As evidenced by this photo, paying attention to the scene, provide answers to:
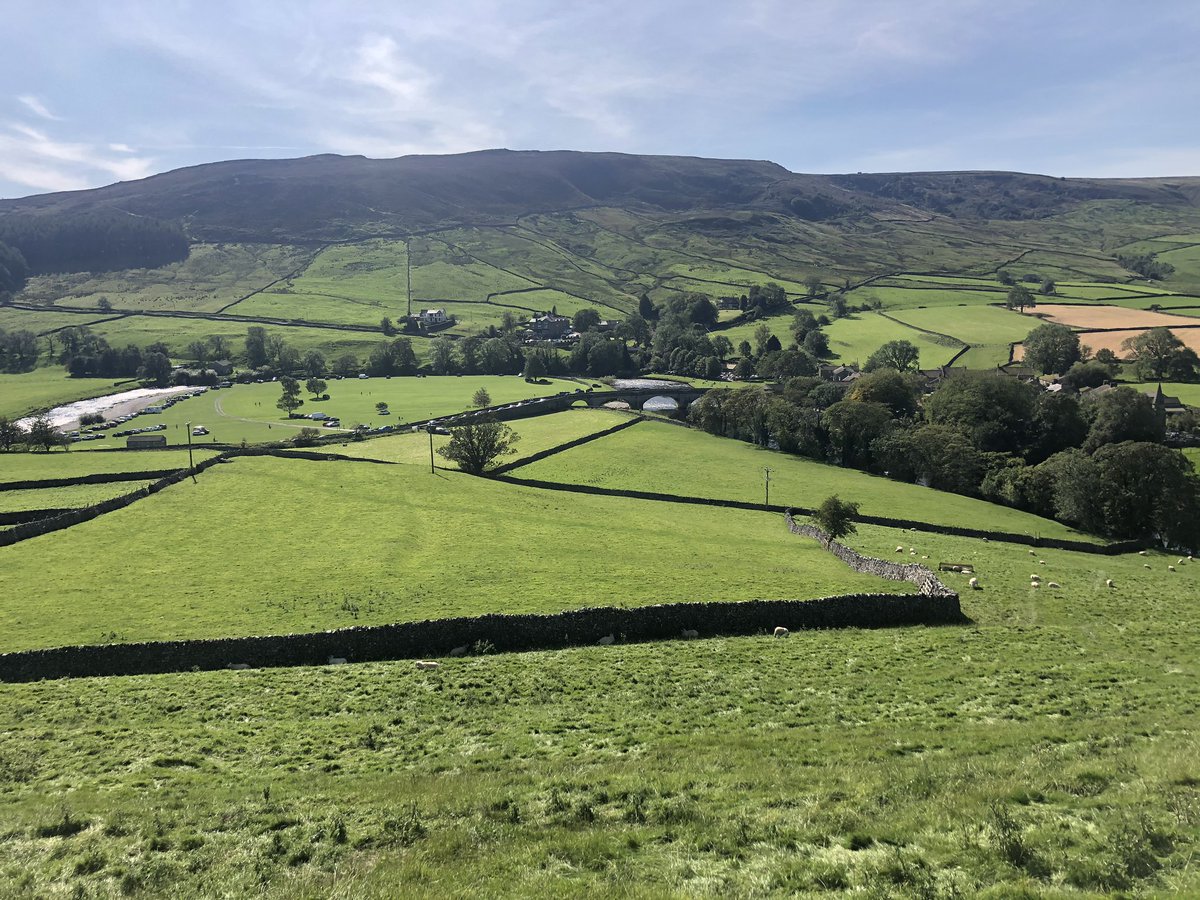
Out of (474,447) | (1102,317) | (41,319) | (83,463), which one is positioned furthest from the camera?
(41,319)

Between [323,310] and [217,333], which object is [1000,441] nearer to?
[217,333]

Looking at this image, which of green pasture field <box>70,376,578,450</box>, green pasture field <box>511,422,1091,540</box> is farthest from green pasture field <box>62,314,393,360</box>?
green pasture field <box>511,422,1091,540</box>

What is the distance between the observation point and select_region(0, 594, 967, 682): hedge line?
25.3 m

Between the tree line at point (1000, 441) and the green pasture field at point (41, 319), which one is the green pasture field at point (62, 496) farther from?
the green pasture field at point (41, 319)

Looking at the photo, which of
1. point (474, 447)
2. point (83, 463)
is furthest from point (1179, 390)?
point (83, 463)

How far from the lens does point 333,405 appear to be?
110 meters

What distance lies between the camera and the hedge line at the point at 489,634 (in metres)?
25.3

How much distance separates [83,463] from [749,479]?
64454 mm

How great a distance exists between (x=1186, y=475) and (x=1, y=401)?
6252 inches

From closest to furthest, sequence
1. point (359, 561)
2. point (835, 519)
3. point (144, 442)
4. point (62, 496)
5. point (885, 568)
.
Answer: point (885, 568), point (359, 561), point (835, 519), point (62, 496), point (144, 442)

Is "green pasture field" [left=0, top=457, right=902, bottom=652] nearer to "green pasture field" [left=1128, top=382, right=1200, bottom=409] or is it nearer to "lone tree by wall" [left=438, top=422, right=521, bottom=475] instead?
"lone tree by wall" [left=438, top=422, right=521, bottom=475]

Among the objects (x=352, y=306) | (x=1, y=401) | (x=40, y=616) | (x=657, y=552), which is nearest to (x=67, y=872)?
(x=40, y=616)

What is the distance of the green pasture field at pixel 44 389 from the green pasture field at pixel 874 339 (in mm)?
144396

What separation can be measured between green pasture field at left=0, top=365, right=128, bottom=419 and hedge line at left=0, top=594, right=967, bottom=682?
105 metres
